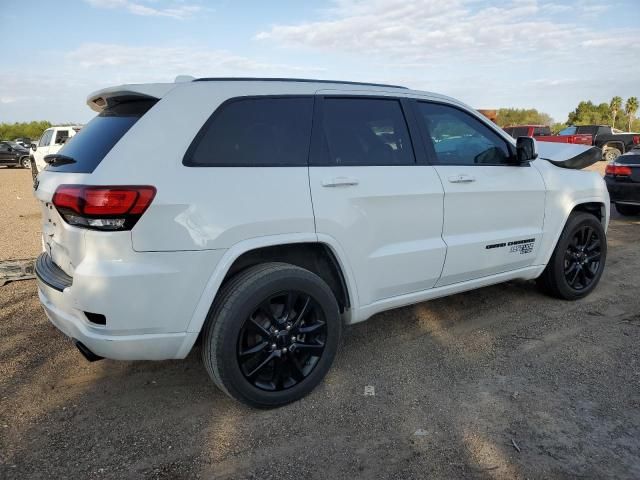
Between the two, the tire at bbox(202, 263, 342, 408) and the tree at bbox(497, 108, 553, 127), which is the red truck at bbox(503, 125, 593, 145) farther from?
the tree at bbox(497, 108, 553, 127)

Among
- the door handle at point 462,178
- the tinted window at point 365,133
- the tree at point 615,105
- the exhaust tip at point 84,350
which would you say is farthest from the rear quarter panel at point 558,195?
the tree at point 615,105

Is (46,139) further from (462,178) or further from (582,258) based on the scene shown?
(582,258)

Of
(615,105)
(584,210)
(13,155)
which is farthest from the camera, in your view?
(615,105)

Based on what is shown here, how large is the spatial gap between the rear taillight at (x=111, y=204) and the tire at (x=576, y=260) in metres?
3.53

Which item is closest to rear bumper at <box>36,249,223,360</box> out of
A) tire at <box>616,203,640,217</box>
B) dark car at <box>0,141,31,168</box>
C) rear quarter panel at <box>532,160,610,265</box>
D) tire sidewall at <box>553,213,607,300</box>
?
rear quarter panel at <box>532,160,610,265</box>

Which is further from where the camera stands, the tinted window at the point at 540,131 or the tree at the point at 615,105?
the tree at the point at 615,105

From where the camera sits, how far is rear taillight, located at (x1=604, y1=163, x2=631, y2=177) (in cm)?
833

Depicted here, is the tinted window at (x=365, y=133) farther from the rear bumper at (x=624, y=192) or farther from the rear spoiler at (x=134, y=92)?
the rear bumper at (x=624, y=192)

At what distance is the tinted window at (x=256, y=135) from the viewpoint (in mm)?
2713

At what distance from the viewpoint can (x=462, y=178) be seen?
359cm

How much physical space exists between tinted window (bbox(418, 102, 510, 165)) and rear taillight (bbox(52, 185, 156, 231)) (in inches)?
81.0

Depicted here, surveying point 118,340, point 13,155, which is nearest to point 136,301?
point 118,340

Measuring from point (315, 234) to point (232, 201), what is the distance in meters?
0.53

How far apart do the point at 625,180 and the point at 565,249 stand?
5002 mm
